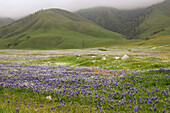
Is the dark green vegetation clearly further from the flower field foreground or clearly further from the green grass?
the flower field foreground

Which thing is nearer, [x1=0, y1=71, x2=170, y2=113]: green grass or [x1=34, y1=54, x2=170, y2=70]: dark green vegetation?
[x1=0, y1=71, x2=170, y2=113]: green grass

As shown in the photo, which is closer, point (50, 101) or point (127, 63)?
point (50, 101)

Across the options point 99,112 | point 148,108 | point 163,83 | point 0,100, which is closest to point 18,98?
point 0,100

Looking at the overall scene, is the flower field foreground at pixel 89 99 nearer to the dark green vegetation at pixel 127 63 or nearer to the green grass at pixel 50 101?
the green grass at pixel 50 101

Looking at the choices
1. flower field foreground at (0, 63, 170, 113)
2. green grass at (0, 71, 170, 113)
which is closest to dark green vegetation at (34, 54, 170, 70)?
green grass at (0, 71, 170, 113)

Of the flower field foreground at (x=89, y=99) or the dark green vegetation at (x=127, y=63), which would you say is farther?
the dark green vegetation at (x=127, y=63)

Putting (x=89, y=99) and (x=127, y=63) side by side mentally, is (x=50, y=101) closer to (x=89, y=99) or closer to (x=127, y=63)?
(x=89, y=99)

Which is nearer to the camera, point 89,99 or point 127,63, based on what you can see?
point 89,99

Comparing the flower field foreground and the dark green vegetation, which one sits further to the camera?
the dark green vegetation

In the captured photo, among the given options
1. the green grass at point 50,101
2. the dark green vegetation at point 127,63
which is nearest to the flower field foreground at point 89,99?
the green grass at point 50,101

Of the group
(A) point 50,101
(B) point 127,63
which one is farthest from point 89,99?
(B) point 127,63

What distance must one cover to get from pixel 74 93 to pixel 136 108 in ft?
11.6

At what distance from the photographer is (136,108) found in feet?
18.4

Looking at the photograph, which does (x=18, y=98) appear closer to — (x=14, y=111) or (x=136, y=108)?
(x=14, y=111)
